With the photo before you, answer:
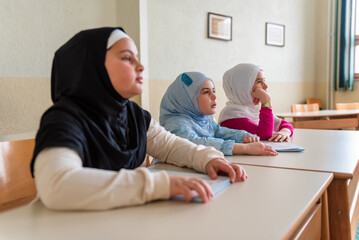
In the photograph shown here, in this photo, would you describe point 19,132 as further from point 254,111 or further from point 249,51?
point 249,51

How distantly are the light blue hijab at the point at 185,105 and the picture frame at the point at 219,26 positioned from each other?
3127 mm

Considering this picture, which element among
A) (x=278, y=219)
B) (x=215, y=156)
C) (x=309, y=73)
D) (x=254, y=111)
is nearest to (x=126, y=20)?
(x=254, y=111)

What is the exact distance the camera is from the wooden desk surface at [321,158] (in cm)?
120

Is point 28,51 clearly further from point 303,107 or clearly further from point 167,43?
point 303,107

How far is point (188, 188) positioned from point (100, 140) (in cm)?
29

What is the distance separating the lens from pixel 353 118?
421cm

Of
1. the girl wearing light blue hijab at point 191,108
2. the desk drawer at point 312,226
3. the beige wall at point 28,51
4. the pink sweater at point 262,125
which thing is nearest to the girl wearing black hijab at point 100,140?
the desk drawer at point 312,226

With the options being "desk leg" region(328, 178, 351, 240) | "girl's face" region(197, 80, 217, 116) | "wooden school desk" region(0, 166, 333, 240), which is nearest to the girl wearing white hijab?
"girl's face" region(197, 80, 217, 116)

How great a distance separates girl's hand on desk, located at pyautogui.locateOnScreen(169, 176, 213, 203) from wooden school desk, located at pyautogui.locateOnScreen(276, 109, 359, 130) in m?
3.05

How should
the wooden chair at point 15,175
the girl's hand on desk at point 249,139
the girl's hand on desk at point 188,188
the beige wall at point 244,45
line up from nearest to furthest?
the girl's hand on desk at point 188,188, the wooden chair at point 15,175, the girl's hand on desk at point 249,139, the beige wall at point 244,45

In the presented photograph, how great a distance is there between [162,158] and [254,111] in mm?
1133

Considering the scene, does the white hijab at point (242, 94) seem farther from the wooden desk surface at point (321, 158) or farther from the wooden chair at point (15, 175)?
the wooden chair at point (15, 175)

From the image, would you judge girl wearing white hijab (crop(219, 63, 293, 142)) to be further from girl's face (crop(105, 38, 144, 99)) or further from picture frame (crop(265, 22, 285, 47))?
picture frame (crop(265, 22, 285, 47))

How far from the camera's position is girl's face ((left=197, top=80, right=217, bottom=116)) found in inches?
67.4
